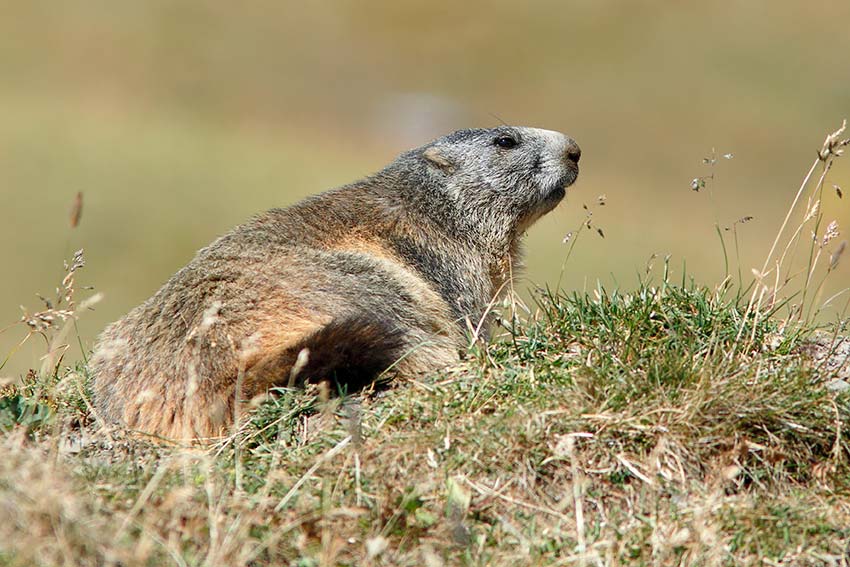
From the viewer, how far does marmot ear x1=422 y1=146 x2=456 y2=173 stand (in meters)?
7.74

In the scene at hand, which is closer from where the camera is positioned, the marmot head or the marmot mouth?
the marmot head

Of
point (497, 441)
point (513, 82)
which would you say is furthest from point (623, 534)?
point (513, 82)

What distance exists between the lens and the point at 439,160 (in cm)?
775

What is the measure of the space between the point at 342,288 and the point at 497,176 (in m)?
2.27

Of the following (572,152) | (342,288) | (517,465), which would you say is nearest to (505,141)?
(572,152)

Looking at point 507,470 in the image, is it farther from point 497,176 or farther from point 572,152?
point 572,152

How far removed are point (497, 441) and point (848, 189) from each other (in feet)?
70.2

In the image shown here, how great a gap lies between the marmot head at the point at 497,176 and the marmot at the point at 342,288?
11 mm

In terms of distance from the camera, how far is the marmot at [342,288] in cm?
516

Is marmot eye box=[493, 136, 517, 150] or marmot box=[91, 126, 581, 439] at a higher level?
marmot eye box=[493, 136, 517, 150]

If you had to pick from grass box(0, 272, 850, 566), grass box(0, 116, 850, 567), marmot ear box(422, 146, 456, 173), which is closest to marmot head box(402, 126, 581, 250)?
marmot ear box(422, 146, 456, 173)

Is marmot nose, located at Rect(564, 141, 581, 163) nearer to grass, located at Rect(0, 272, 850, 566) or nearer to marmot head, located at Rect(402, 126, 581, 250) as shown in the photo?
marmot head, located at Rect(402, 126, 581, 250)

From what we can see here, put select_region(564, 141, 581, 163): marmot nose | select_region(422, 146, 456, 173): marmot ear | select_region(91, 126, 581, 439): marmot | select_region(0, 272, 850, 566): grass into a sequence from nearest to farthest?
select_region(0, 272, 850, 566): grass, select_region(91, 126, 581, 439): marmot, select_region(422, 146, 456, 173): marmot ear, select_region(564, 141, 581, 163): marmot nose

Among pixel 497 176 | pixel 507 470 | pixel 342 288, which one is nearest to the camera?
pixel 507 470
